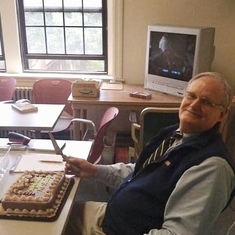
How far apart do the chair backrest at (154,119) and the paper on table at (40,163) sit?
812mm

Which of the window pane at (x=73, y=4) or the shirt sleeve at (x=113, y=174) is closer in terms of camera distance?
the shirt sleeve at (x=113, y=174)

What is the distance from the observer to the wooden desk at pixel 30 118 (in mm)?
2135

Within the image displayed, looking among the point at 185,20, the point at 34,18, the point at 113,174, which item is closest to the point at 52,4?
the point at 34,18

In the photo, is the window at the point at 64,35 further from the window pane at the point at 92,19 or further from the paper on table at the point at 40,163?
the paper on table at the point at 40,163

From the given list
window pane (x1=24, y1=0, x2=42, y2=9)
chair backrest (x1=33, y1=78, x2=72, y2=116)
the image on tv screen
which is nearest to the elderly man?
the image on tv screen

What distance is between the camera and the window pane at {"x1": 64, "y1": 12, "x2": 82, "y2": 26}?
3.38 metres

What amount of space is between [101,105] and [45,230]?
68.9 inches

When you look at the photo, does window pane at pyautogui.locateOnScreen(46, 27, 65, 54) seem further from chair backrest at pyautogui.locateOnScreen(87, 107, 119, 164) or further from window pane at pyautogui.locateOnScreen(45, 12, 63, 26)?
chair backrest at pyautogui.locateOnScreen(87, 107, 119, 164)

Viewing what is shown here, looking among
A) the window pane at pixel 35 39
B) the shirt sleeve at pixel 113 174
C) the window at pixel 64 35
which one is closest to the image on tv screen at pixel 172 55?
the window at pixel 64 35

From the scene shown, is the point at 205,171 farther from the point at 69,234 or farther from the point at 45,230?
the point at 69,234

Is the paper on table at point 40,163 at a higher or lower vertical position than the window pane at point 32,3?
lower

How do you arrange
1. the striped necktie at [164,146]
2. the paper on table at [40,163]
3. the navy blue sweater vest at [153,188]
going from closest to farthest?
the navy blue sweater vest at [153,188] → the striped necktie at [164,146] → the paper on table at [40,163]

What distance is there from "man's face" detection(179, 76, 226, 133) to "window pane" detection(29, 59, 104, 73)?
2.36m

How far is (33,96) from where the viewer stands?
3.16 meters
